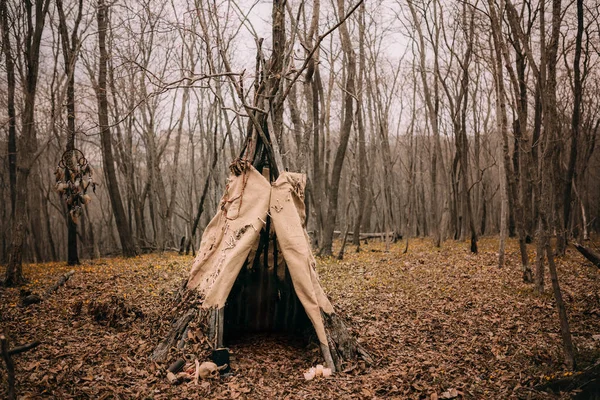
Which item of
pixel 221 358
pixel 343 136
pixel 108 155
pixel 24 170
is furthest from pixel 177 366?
pixel 108 155

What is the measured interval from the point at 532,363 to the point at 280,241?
3527 millimetres

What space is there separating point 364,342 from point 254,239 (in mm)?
2124

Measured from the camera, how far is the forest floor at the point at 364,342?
13.8ft

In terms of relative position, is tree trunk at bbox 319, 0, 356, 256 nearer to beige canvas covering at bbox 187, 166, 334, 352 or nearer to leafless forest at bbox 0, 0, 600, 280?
leafless forest at bbox 0, 0, 600, 280

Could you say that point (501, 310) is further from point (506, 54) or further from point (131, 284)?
point (131, 284)

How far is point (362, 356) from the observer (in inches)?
199

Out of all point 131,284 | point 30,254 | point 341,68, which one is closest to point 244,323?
point 131,284

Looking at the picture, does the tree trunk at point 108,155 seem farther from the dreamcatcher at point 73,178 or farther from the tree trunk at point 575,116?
the tree trunk at point 575,116

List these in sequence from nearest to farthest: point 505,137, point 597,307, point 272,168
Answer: point 272,168 < point 597,307 < point 505,137

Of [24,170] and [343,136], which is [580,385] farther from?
[24,170]

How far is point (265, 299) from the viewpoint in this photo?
6273 mm

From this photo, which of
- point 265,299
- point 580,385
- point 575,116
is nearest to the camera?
point 580,385

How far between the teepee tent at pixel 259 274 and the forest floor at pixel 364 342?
374 millimetres

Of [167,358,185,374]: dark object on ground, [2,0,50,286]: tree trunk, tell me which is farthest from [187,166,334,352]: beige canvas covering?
[2,0,50,286]: tree trunk
